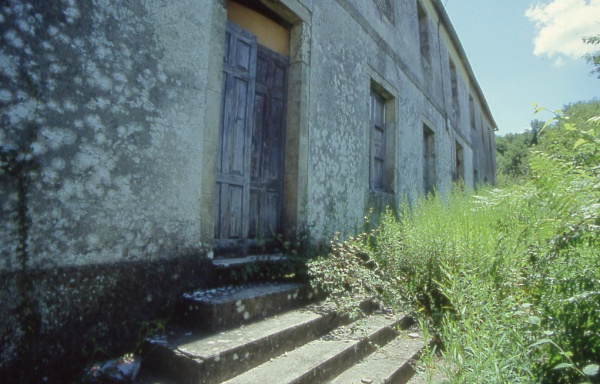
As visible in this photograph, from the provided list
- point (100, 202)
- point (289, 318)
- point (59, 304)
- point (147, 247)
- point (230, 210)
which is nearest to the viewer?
point (59, 304)

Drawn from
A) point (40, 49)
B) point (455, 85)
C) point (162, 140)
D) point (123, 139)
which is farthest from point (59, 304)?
point (455, 85)

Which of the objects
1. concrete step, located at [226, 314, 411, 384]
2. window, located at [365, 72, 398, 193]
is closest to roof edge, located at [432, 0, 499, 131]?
window, located at [365, 72, 398, 193]

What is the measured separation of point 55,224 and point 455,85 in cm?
1222

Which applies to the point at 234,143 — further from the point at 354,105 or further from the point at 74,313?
the point at 354,105

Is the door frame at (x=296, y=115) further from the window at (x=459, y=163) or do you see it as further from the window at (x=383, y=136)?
the window at (x=459, y=163)

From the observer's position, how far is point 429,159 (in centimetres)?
877

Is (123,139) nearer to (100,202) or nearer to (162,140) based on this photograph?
(162,140)

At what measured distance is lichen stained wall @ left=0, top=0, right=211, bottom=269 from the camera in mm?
1812

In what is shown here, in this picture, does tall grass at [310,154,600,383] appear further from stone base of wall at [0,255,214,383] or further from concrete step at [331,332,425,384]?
stone base of wall at [0,255,214,383]

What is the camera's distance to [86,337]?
6.41 ft

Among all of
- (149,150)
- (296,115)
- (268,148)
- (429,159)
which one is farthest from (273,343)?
(429,159)

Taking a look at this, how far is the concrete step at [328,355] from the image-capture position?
Answer: 1939 millimetres

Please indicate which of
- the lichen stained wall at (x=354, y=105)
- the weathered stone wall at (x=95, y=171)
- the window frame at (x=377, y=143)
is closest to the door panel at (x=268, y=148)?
the lichen stained wall at (x=354, y=105)

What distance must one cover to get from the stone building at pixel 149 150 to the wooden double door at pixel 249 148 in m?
0.01
